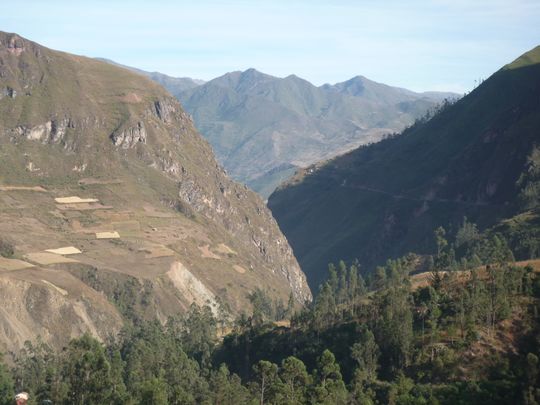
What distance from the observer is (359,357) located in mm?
140625

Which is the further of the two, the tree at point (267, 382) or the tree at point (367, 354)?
the tree at point (367, 354)

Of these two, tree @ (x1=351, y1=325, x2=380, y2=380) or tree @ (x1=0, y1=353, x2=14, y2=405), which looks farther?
tree @ (x1=351, y1=325, x2=380, y2=380)

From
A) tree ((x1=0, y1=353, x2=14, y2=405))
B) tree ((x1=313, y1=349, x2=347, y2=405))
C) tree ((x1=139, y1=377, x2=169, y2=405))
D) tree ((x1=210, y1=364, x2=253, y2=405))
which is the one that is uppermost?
tree ((x1=139, y1=377, x2=169, y2=405))

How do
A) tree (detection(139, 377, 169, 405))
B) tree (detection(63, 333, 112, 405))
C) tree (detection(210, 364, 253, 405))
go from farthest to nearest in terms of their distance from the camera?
tree (detection(210, 364, 253, 405)), tree (detection(63, 333, 112, 405)), tree (detection(139, 377, 169, 405))

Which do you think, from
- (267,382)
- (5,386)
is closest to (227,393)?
(267,382)

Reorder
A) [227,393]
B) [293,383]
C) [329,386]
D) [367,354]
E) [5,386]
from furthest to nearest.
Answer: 1. [367,354]
2. [5,386]
3. [293,383]
4. [227,393]
5. [329,386]

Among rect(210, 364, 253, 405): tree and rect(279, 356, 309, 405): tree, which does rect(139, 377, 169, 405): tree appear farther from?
rect(279, 356, 309, 405): tree

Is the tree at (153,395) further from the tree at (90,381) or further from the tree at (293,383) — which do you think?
the tree at (293,383)

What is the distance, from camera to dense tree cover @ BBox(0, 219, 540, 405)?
114625mm

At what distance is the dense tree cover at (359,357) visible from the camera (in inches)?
4513

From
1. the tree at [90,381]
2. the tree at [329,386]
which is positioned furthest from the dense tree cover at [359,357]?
the tree at [329,386]

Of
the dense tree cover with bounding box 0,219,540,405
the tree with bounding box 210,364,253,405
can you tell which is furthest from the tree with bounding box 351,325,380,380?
the tree with bounding box 210,364,253,405

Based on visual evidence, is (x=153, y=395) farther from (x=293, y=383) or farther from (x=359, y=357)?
(x=359, y=357)

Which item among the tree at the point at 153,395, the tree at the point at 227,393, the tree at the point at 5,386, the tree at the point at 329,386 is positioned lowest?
the tree at the point at 5,386
